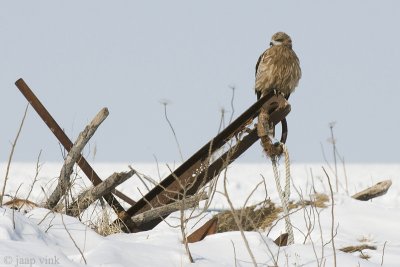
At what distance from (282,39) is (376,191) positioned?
2098mm

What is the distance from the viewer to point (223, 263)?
4.10m

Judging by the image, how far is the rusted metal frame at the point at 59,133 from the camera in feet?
18.0

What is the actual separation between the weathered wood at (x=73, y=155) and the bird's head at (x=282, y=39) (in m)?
2.51

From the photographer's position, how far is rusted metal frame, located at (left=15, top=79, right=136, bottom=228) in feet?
18.0

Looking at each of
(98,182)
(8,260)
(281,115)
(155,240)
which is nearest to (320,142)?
(281,115)

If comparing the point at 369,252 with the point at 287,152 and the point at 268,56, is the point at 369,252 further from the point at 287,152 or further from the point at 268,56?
the point at 268,56

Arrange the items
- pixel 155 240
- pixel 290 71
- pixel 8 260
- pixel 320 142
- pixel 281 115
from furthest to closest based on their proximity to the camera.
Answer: pixel 320 142, pixel 290 71, pixel 281 115, pixel 155 240, pixel 8 260

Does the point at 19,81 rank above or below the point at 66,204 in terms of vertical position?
above

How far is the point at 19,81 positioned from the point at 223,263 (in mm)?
2324

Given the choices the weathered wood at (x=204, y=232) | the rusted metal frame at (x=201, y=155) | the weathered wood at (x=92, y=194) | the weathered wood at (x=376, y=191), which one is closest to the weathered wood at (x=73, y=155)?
the weathered wood at (x=92, y=194)

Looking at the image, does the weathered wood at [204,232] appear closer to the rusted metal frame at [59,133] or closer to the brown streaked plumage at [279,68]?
the rusted metal frame at [59,133]

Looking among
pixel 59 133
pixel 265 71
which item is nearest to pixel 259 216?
pixel 265 71

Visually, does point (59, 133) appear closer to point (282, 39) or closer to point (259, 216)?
point (259, 216)

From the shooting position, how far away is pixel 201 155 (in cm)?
540
